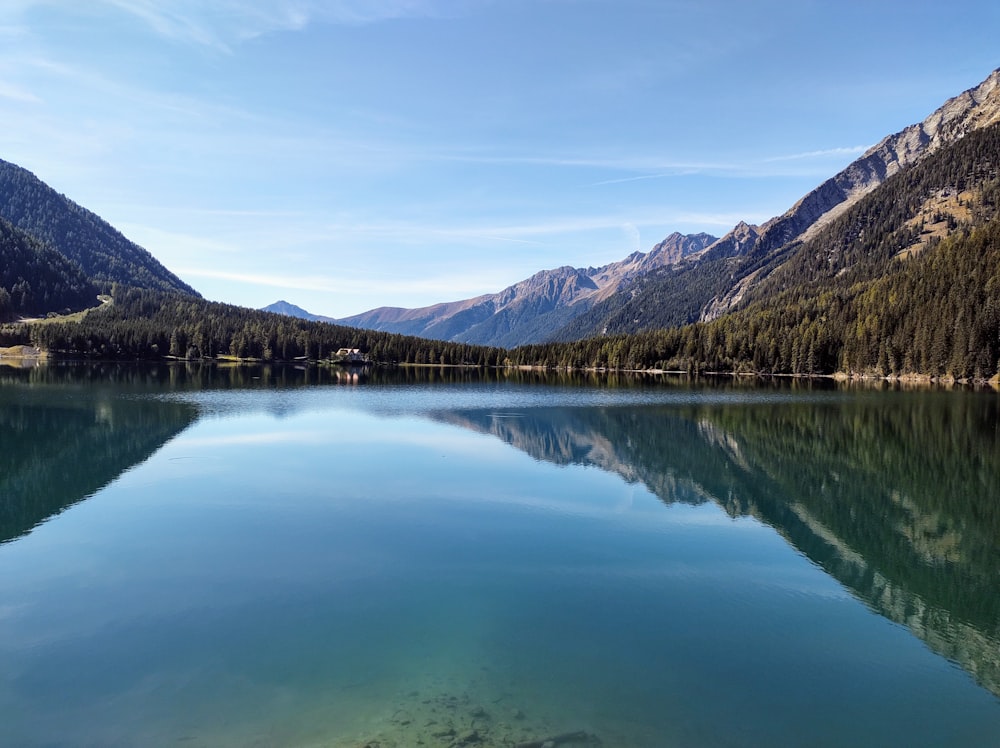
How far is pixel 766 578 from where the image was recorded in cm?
1917

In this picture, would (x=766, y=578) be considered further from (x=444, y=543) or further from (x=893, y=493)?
(x=893, y=493)

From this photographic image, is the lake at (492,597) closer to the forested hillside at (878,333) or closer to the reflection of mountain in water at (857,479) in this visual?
the reflection of mountain in water at (857,479)

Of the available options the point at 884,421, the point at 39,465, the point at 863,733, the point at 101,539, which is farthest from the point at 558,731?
the point at 884,421

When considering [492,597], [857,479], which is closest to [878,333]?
[857,479]

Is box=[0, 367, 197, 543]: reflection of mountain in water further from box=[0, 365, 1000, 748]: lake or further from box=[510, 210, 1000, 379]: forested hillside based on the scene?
box=[510, 210, 1000, 379]: forested hillside

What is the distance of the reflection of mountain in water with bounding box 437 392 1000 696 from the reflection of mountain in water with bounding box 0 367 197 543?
2534 cm

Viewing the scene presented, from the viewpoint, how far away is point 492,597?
16.8 meters

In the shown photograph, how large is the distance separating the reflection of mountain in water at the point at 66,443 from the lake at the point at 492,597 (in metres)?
0.37

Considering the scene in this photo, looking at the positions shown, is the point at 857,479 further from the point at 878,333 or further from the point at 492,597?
the point at 878,333

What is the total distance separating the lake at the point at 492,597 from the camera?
1110 cm

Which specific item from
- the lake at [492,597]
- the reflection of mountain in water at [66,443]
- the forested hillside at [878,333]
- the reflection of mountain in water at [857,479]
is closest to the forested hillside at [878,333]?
the forested hillside at [878,333]

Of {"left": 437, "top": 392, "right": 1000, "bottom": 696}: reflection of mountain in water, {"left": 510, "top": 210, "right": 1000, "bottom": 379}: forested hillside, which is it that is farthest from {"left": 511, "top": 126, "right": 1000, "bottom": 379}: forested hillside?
{"left": 437, "top": 392, "right": 1000, "bottom": 696}: reflection of mountain in water

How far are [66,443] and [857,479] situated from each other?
4945cm

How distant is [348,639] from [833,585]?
14748mm
